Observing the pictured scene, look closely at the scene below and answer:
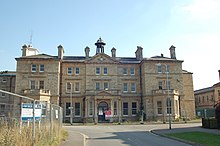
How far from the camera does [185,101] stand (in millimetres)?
57562

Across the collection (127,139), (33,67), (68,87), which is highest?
(33,67)

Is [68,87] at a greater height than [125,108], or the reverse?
[68,87]

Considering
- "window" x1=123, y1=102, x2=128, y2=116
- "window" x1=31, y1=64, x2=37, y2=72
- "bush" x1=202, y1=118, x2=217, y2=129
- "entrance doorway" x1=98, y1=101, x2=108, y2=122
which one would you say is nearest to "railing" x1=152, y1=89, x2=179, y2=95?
"window" x1=123, y1=102, x2=128, y2=116

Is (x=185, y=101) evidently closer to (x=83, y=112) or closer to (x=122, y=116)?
(x=122, y=116)

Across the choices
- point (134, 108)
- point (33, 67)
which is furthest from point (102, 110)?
point (33, 67)

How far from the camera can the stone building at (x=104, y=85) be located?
4909 centimetres

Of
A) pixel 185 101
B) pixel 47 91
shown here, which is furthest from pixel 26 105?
pixel 185 101

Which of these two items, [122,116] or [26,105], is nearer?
[26,105]

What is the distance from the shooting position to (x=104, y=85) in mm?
52281

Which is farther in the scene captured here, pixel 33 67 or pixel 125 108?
pixel 125 108

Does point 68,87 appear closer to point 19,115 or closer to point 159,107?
point 159,107

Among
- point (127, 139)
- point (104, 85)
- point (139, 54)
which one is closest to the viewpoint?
point (127, 139)

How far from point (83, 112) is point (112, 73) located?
33.0 ft

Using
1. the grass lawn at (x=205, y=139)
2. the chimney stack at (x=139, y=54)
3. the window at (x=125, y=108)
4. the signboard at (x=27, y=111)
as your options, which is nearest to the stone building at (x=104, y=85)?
the window at (x=125, y=108)
